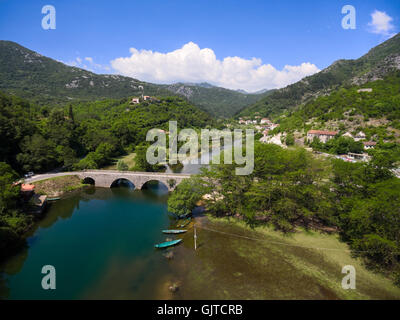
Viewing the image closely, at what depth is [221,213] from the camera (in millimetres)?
29719

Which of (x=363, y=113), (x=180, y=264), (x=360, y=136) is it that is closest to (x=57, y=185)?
(x=180, y=264)

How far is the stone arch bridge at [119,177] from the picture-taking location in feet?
127

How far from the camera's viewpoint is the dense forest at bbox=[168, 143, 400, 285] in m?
17.9

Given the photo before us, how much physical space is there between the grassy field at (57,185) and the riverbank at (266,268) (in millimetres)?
29867

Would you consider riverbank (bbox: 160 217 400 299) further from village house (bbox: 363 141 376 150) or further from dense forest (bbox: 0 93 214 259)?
village house (bbox: 363 141 376 150)

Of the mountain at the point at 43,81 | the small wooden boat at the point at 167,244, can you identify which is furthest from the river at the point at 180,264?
the mountain at the point at 43,81

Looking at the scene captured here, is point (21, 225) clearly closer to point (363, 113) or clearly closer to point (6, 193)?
point (6, 193)

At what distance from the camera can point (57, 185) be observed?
3966 cm

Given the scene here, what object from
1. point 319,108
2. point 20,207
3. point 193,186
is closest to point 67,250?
point 20,207

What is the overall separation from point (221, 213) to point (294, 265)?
39.8 ft

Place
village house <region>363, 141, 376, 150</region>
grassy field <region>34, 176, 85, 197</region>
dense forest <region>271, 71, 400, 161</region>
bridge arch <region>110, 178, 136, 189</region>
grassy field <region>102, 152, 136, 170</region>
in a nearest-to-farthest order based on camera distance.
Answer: grassy field <region>34, 176, 85, 197</region> → bridge arch <region>110, 178, 136, 189</region> → grassy field <region>102, 152, 136, 170</region> → village house <region>363, 141, 376, 150</region> → dense forest <region>271, 71, 400, 161</region>

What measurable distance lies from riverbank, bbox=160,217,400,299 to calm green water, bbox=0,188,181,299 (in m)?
3.30

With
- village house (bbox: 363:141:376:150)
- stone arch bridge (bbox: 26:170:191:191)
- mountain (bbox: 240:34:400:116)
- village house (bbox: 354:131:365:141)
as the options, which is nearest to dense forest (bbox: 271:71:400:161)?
village house (bbox: 354:131:365:141)
